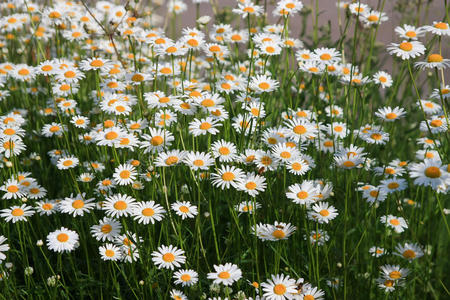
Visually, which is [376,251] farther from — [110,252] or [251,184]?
[110,252]

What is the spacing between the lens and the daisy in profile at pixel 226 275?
2.05 meters

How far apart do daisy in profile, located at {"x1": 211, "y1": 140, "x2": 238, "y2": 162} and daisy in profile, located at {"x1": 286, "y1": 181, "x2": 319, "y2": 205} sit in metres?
0.38

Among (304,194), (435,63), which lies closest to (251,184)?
(304,194)

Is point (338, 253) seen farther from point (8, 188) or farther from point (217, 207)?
point (8, 188)

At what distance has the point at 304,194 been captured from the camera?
237 cm

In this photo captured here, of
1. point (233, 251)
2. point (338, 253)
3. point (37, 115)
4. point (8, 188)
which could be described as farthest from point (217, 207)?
point (37, 115)

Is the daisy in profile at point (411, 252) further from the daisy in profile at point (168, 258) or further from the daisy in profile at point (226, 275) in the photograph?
the daisy in profile at point (168, 258)

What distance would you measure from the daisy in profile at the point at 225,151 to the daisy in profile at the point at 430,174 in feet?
2.98

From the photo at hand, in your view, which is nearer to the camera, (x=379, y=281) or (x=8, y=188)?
(x=379, y=281)

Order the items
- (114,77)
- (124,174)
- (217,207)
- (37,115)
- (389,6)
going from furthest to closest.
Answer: (389,6) → (37,115) → (114,77) → (217,207) → (124,174)

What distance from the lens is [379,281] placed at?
241cm

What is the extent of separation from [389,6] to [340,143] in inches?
103

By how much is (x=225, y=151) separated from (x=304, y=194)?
502 mm

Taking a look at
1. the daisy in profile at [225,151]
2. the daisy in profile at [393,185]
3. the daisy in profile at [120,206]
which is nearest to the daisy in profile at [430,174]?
the daisy in profile at [393,185]
